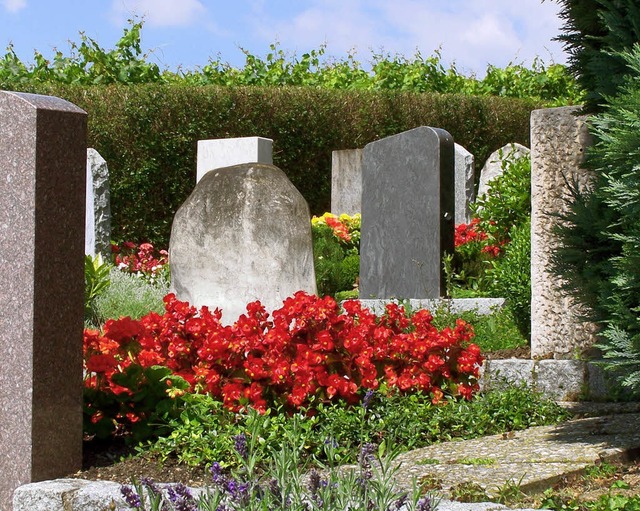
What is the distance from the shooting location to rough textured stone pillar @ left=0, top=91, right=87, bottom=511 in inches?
154

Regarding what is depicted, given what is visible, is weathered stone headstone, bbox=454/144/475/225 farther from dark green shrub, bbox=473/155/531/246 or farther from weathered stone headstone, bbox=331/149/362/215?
dark green shrub, bbox=473/155/531/246

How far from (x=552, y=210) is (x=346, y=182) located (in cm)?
774

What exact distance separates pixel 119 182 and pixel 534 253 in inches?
308

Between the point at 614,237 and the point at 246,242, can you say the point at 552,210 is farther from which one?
the point at 246,242

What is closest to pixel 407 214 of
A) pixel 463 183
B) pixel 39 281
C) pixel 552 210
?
pixel 552 210

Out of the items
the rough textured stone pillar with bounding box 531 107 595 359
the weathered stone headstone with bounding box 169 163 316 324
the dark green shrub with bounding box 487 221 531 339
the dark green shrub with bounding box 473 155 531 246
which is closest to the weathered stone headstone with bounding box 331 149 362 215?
the dark green shrub with bounding box 473 155 531 246

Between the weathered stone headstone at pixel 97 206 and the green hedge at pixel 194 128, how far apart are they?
1.42 metres

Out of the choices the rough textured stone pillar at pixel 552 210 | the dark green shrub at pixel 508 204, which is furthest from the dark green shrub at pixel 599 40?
the dark green shrub at pixel 508 204

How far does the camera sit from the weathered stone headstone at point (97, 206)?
11164mm

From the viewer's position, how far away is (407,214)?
9.06m

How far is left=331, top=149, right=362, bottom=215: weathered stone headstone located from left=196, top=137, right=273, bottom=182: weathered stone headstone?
7.48 feet

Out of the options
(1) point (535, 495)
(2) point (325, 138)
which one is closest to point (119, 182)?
(2) point (325, 138)

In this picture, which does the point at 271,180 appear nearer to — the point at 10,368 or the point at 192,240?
the point at 192,240

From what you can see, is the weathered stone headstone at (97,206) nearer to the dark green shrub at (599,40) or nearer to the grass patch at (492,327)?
the grass patch at (492,327)
